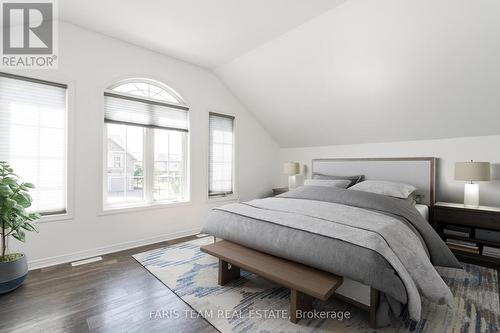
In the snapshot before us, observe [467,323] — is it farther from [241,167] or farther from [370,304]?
[241,167]

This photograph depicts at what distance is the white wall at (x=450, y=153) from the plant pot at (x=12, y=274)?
434cm

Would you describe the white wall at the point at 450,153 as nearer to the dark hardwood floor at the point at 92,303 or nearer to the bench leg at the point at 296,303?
the bench leg at the point at 296,303

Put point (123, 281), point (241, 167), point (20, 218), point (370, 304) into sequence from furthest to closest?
point (241, 167), point (123, 281), point (20, 218), point (370, 304)

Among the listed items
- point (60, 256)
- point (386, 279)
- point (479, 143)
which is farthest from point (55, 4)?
point (479, 143)

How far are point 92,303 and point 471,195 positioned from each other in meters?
4.03

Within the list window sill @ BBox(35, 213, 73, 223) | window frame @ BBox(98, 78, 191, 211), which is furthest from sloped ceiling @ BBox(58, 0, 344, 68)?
window sill @ BBox(35, 213, 73, 223)

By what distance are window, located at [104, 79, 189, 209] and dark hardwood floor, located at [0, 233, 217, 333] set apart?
3.13 feet

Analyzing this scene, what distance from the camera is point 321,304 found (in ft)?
6.19

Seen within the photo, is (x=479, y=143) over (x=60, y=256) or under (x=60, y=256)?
over

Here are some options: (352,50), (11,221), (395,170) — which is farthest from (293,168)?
(11,221)

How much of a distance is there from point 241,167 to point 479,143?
11.0 ft

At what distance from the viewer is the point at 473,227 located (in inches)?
108

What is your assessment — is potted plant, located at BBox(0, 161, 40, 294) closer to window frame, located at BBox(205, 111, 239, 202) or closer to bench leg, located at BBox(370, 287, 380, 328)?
window frame, located at BBox(205, 111, 239, 202)

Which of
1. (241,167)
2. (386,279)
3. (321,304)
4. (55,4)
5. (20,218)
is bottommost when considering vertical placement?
(321,304)
